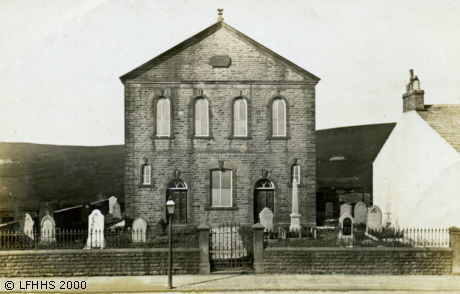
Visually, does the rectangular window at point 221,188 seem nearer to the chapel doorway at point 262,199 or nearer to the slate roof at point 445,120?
the chapel doorway at point 262,199

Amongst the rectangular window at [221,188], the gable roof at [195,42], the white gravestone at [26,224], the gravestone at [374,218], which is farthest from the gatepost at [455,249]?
the white gravestone at [26,224]

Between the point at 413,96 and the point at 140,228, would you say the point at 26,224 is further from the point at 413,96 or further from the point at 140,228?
the point at 413,96

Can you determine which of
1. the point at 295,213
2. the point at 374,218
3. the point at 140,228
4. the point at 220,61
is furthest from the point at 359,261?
the point at 220,61

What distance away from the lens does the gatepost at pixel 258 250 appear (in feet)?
Result: 47.2

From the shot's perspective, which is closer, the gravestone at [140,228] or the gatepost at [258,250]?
the gatepost at [258,250]

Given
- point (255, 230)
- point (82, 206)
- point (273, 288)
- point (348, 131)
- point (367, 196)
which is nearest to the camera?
point (273, 288)

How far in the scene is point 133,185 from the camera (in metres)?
20.9

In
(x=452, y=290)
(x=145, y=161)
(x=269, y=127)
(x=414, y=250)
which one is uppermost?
(x=269, y=127)

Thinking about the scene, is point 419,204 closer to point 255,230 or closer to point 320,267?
point 320,267

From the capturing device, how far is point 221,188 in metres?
21.1

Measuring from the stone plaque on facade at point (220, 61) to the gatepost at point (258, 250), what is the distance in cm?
915

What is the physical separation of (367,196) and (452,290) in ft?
54.2

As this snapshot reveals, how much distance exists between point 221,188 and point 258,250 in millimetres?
6980

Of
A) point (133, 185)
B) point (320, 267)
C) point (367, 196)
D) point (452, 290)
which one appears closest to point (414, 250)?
point (452, 290)
